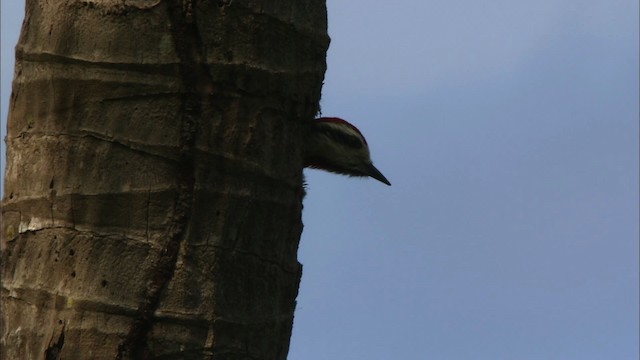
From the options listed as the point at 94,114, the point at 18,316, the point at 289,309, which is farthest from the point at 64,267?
the point at 289,309

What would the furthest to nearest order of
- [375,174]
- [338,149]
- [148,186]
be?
[375,174] → [338,149] → [148,186]

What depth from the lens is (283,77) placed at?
290 centimetres

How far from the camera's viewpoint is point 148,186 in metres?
2.71

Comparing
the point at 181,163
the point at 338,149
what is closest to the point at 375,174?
the point at 338,149

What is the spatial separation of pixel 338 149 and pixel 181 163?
1.25 metres

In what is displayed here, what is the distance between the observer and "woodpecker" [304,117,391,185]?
11.1 ft

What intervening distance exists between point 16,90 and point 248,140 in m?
0.60

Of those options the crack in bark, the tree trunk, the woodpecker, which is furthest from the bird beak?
the crack in bark

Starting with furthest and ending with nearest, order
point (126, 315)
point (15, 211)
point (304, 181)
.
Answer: point (304, 181)
point (15, 211)
point (126, 315)

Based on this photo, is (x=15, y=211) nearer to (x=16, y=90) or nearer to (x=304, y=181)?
(x=16, y=90)

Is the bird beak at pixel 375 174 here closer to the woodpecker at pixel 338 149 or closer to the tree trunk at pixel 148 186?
the woodpecker at pixel 338 149

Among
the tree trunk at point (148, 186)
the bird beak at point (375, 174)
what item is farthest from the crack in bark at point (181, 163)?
the bird beak at point (375, 174)

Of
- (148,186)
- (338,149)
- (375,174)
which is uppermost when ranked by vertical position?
(375,174)

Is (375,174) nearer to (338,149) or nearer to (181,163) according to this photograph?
(338,149)
